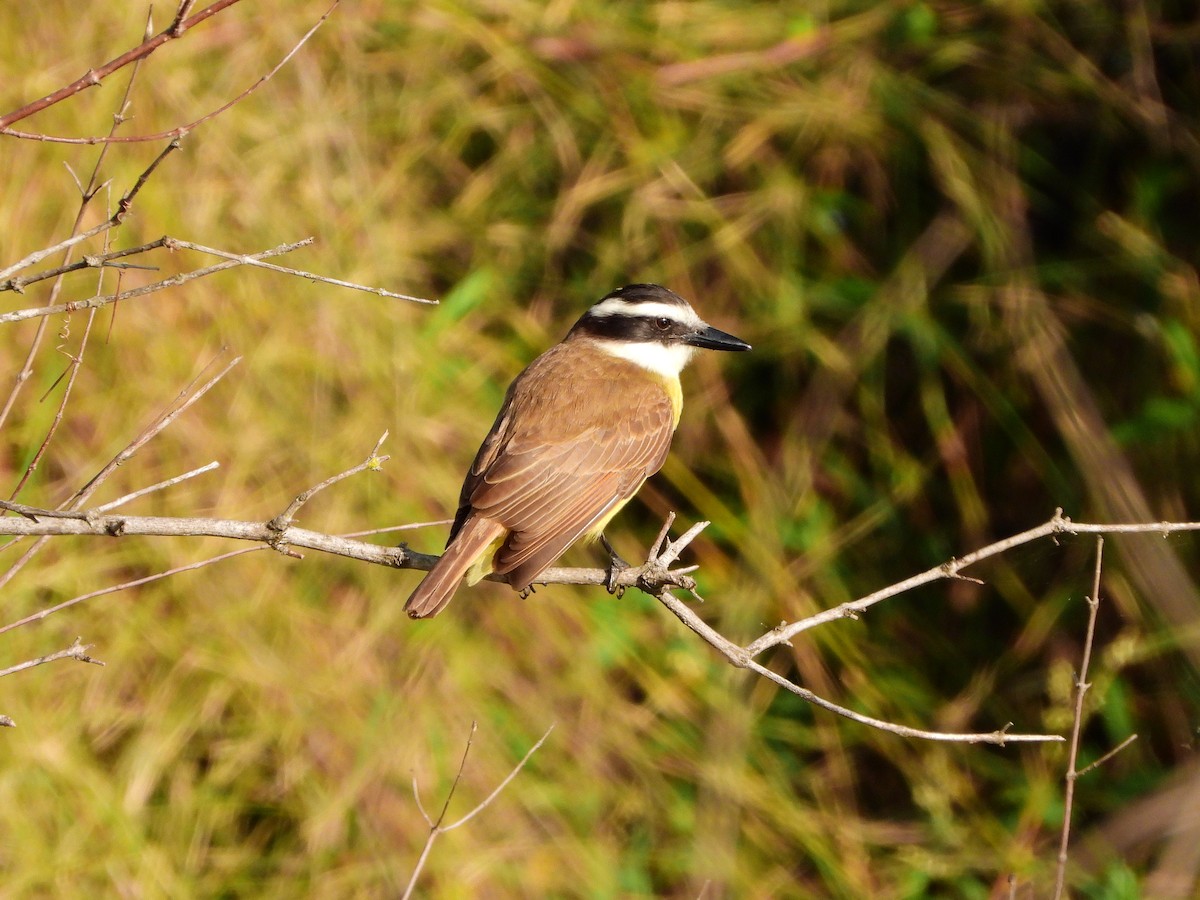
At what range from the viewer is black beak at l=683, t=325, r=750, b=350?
4035mm

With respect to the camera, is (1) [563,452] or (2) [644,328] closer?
(1) [563,452]

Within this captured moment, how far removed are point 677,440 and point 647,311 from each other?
1.62 meters

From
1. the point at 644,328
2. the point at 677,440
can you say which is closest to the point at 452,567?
the point at 644,328

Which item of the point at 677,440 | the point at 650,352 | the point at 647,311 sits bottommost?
the point at 677,440

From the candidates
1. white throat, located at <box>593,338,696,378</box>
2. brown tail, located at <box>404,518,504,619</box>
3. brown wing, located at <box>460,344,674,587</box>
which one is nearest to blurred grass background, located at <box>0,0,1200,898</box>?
white throat, located at <box>593,338,696,378</box>

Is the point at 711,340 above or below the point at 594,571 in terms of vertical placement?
below

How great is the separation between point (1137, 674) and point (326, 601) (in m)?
2.90

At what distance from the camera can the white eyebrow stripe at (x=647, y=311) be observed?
13.5ft

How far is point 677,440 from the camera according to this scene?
5.67 meters

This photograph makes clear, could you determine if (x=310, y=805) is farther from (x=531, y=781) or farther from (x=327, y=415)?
(x=327, y=415)

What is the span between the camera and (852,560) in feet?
17.7

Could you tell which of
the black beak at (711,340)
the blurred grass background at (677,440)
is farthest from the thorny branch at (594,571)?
the blurred grass background at (677,440)

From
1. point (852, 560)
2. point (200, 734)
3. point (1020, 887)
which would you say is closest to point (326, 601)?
point (200, 734)

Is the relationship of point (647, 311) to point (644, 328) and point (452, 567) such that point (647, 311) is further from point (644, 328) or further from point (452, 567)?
point (452, 567)
